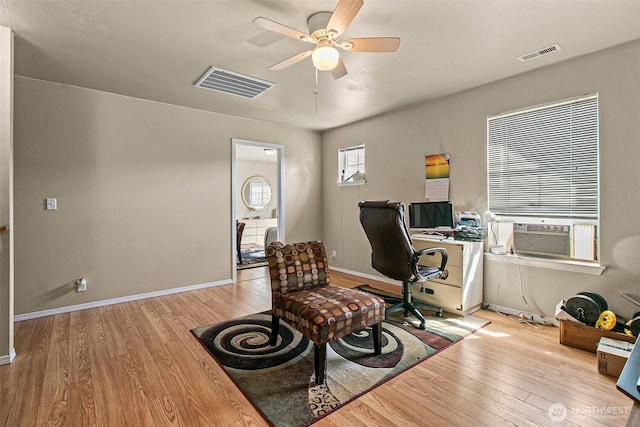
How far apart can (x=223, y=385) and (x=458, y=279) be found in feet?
7.77

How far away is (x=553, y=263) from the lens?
2.87m

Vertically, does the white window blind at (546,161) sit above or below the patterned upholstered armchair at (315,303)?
above

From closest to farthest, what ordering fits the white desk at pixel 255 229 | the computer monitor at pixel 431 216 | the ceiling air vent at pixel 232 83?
the ceiling air vent at pixel 232 83 < the computer monitor at pixel 431 216 < the white desk at pixel 255 229

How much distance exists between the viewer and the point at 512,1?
193cm

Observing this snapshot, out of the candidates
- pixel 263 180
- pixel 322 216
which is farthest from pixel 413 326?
pixel 263 180

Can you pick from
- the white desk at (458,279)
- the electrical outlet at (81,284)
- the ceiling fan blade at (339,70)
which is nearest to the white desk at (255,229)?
the electrical outlet at (81,284)

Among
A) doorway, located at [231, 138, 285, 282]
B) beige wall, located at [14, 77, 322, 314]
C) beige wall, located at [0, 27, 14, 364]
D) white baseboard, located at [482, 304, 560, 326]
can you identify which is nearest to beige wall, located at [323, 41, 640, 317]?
white baseboard, located at [482, 304, 560, 326]

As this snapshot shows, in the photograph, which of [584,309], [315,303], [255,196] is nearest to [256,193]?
[255,196]

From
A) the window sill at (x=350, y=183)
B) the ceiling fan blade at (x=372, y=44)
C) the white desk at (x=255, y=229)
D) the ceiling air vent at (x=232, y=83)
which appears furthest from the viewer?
the white desk at (x=255, y=229)

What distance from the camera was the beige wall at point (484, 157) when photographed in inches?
97.9

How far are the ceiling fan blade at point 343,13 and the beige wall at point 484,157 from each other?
2272 mm

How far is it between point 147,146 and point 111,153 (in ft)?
1.31

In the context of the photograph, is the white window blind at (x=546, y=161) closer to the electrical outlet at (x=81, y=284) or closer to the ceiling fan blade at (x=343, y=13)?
the ceiling fan blade at (x=343, y=13)

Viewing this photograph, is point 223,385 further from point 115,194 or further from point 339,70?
point 115,194
